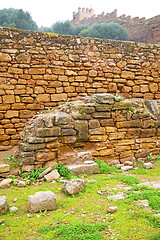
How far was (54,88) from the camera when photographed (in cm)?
746

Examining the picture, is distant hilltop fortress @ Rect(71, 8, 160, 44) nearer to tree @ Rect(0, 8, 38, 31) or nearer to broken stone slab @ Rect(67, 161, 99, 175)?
tree @ Rect(0, 8, 38, 31)

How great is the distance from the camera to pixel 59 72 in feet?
24.6

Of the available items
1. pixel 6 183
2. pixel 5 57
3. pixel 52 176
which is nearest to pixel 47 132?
pixel 52 176

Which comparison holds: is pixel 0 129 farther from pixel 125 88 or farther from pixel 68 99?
pixel 125 88

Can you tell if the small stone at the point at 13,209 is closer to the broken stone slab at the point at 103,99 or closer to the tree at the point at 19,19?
the broken stone slab at the point at 103,99

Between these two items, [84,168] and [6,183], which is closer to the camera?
[6,183]

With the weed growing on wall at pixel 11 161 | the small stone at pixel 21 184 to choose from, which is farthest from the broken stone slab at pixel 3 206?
the weed growing on wall at pixel 11 161

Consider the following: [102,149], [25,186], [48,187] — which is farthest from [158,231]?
[102,149]

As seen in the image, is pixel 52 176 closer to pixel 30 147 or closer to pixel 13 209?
pixel 30 147

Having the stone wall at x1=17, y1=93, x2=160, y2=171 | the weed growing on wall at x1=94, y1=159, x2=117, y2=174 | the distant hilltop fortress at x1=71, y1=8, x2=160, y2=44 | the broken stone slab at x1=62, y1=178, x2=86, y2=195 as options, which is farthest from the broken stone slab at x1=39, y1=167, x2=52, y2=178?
the distant hilltop fortress at x1=71, y1=8, x2=160, y2=44

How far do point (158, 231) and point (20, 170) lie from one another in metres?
3.67

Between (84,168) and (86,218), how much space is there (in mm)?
Result: 2245

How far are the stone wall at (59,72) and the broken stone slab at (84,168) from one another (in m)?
2.34

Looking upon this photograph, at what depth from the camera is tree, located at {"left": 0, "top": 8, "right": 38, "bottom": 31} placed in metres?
22.7
